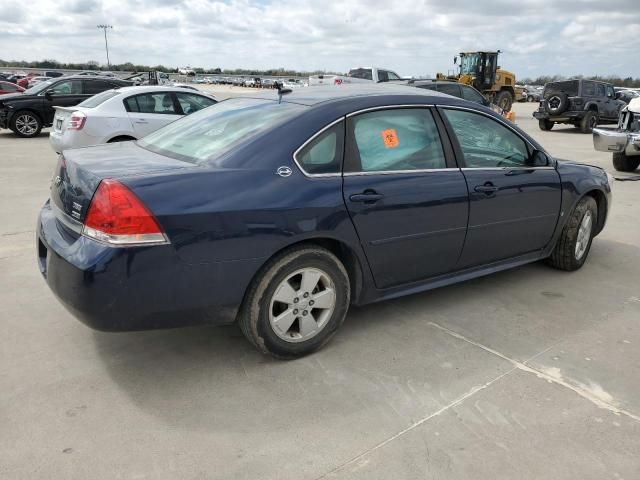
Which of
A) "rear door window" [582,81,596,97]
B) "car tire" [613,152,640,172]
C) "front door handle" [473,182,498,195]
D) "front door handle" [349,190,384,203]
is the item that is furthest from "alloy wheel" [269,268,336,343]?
"rear door window" [582,81,596,97]

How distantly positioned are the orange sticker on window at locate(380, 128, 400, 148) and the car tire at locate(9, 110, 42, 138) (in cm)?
1350

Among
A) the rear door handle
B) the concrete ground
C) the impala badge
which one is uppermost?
the impala badge

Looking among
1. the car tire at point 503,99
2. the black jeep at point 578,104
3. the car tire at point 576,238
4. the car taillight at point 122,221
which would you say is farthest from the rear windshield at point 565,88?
the car taillight at point 122,221

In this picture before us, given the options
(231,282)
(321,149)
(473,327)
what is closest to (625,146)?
(473,327)

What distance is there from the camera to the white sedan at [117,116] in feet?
28.3

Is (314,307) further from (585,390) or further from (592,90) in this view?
(592,90)

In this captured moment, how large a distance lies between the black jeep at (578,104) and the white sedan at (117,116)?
14303 millimetres

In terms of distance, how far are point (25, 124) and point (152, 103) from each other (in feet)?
22.4

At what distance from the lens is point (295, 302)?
122 inches

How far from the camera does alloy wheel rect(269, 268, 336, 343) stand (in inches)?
120

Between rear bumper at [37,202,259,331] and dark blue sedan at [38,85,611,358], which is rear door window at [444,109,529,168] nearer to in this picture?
dark blue sedan at [38,85,611,358]

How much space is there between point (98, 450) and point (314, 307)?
1.34 meters

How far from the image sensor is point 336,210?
3.10 metres

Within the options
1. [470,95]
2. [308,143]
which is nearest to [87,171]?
[308,143]
